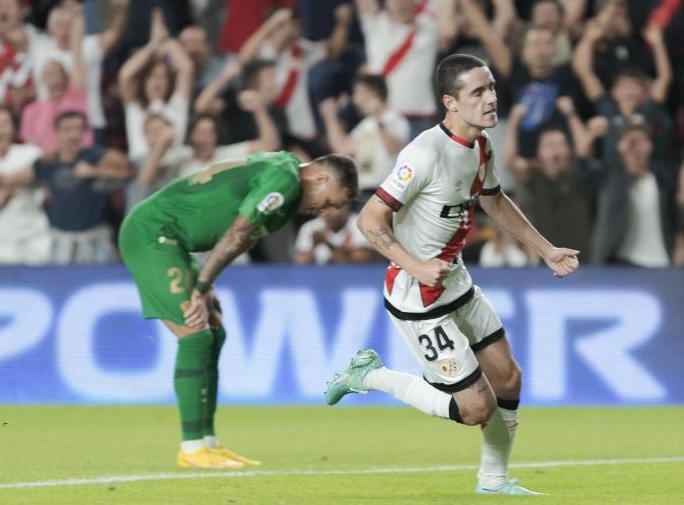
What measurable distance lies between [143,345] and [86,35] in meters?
3.32

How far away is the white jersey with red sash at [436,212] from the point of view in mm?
7309

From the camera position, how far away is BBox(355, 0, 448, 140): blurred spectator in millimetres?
14703

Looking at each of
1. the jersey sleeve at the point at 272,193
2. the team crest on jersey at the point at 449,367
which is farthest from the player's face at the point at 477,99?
the jersey sleeve at the point at 272,193

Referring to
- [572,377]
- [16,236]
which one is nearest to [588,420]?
[572,377]

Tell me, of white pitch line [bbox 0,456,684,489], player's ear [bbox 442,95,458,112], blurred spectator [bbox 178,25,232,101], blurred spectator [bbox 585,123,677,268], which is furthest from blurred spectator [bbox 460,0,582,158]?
player's ear [bbox 442,95,458,112]

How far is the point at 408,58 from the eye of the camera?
48.6 ft

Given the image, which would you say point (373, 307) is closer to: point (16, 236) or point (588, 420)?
point (588, 420)

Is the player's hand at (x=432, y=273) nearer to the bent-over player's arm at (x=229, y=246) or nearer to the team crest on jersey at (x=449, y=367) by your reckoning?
the team crest on jersey at (x=449, y=367)

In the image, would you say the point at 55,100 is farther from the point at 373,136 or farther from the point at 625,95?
the point at 625,95

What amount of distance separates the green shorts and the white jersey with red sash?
1.77m

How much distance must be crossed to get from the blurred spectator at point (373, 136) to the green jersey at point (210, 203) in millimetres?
5359

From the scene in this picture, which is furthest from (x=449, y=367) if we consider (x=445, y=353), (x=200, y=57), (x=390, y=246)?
(x=200, y=57)

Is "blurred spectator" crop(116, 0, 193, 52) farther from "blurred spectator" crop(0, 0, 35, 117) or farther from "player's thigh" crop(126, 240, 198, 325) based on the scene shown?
"player's thigh" crop(126, 240, 198, 325)

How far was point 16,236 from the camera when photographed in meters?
14.4
